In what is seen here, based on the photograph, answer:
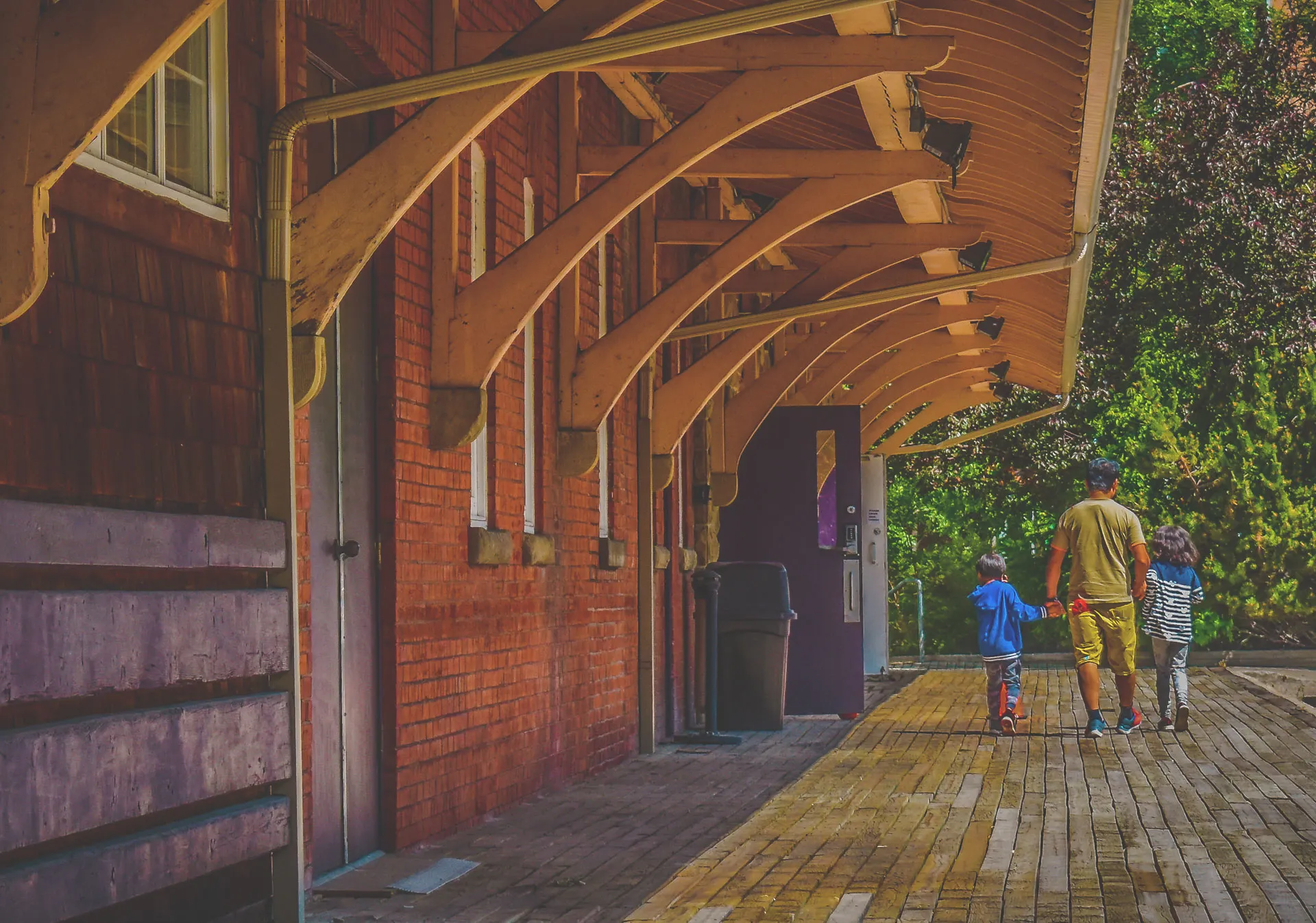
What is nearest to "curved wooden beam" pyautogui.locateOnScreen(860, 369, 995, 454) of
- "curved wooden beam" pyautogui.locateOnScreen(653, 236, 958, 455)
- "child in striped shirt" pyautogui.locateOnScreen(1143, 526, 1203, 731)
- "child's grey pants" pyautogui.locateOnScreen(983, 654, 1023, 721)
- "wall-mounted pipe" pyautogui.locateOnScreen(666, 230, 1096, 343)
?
"child in striped shirt" pyautogui.locateOnScreen(1143, 526, 1203, 731)

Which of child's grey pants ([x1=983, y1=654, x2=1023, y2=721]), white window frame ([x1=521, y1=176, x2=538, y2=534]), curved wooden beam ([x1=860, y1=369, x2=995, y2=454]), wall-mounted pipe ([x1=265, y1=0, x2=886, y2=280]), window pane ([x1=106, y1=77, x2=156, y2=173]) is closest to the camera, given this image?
window pane ([x1=106, y1=77, x2=156, y2=173])

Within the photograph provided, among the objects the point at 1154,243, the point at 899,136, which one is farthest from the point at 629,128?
the point at 1154,243

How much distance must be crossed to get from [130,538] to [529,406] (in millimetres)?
5202

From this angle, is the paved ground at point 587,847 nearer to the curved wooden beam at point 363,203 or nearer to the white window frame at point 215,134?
the curved wooden beam at point 363,203

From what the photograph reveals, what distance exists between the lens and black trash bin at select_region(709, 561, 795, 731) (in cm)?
1354

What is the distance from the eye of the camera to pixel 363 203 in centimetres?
592

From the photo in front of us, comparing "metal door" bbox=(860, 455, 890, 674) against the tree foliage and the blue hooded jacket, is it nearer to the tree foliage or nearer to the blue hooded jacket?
the tree foliage

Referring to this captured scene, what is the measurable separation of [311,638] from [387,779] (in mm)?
857

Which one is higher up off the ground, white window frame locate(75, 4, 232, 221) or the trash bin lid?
white window frame locate(75, 4, 232, 221)

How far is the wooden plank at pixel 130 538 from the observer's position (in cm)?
403

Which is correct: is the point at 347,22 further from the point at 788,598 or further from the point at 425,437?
the point at 788,598

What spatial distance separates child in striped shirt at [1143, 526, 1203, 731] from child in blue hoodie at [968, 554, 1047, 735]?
30.9 inches

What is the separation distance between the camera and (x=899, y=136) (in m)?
9.29

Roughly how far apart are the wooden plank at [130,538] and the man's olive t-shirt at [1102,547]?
8016mm
